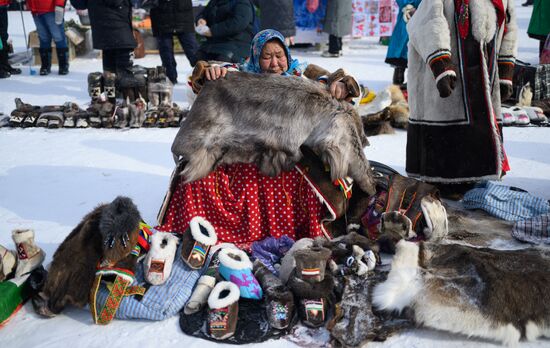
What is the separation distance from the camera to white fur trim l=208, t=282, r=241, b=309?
1960 mm

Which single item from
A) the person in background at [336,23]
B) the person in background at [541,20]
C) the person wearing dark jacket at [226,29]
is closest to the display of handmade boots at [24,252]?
the person wearing dark jacket at [226,29]

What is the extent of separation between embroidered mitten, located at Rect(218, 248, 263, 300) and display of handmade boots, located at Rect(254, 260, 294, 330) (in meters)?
0.05

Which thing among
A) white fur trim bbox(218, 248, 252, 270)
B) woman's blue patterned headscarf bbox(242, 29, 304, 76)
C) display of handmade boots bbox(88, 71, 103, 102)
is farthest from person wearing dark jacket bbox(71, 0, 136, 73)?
white fur trim bbox(218, 248, 252, 270)

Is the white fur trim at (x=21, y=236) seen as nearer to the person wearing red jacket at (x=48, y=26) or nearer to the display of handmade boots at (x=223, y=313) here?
the display of handmade boots at (x=223, y=313)

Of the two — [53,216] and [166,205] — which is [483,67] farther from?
[53,216]

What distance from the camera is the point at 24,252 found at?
220 cm

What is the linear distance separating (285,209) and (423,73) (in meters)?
1.32

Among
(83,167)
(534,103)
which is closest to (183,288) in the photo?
(83,167)

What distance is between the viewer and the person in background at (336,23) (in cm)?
902

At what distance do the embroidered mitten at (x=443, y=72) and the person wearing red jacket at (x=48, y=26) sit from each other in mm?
6126

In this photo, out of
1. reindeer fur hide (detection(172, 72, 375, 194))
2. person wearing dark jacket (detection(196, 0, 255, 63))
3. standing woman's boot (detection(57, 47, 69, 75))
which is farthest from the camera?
standing woman's boot (detection(57, 47, 69, 75))

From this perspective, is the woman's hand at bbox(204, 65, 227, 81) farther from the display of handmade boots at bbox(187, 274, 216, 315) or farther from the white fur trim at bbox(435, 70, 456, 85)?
the white fur trim at bbox(435, 70, 456, 85)

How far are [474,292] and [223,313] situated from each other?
0.99m

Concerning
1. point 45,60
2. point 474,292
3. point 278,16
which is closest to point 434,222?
point 474,292
